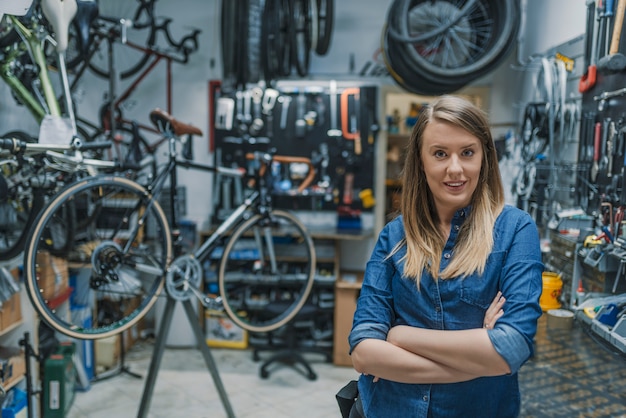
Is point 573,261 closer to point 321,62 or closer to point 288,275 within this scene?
point 288,275

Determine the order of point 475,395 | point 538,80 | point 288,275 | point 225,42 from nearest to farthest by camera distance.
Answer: point 475,395, point 538,80, point 225,42, point 288,275

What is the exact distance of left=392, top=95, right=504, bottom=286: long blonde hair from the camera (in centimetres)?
118

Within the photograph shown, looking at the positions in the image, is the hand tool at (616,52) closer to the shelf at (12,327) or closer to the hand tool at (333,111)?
the hand tool at (333,111)

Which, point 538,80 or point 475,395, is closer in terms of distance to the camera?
point 475,395

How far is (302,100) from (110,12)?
6.24 feet

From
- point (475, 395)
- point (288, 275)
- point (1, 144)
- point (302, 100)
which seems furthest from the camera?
point (302, 100)

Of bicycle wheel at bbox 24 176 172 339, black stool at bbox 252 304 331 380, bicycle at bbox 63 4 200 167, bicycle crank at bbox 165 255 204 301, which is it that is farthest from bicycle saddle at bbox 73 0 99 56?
black stool at bbox 252 304 331 380

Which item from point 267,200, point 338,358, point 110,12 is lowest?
point 338,358

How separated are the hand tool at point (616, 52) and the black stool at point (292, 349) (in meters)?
2.62

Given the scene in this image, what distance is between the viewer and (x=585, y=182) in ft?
7.47

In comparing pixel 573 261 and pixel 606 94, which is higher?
pixel 606 94

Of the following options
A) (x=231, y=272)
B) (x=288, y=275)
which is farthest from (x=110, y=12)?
(x=288, y=275)

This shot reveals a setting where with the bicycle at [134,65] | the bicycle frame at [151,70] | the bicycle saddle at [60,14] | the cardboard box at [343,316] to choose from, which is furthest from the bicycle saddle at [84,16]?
the cardboard box at [343,316]

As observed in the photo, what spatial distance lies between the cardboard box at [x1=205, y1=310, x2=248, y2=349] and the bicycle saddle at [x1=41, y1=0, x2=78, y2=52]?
263cm
